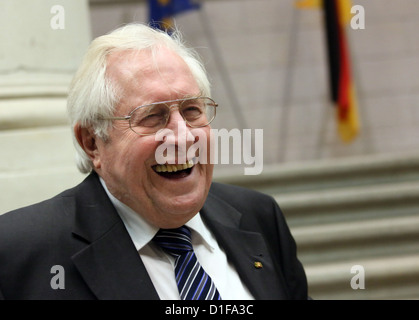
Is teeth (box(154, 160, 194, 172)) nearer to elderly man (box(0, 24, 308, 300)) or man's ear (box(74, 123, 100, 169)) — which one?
elderly man (box(0, 24, 308, 300))

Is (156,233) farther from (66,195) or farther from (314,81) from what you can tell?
(314,81)

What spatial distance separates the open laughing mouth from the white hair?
174 mm

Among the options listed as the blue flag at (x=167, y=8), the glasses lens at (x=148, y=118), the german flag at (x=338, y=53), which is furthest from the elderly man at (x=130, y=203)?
the blue flag at (x=167, y=8)

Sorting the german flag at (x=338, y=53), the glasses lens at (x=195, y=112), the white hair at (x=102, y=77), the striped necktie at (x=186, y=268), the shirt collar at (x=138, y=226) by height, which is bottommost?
the striped necktie at (x=186, y=268)

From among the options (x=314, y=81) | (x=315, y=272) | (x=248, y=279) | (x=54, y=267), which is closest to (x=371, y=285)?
(x=315, y=272)

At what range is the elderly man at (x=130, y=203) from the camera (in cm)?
160

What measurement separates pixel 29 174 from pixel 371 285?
6.69ft

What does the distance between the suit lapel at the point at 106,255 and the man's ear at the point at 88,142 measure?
0.31 ft

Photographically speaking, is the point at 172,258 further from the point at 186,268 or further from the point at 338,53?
the point at 338,53

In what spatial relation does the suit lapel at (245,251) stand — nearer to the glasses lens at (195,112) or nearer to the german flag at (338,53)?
the glasses lens at (195,112)

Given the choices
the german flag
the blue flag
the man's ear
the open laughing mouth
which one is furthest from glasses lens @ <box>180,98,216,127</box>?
the blue flag

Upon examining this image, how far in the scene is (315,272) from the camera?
3.51m

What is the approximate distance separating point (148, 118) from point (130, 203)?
236 millimetres

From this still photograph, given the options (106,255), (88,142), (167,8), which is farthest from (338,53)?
(106,255)
